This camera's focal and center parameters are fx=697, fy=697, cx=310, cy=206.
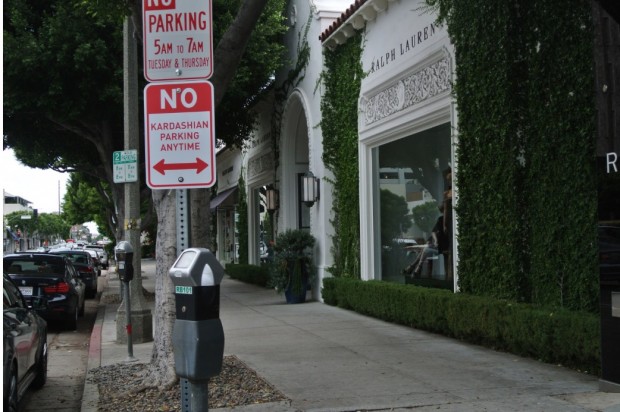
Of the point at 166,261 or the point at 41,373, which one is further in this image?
the point at 41,373

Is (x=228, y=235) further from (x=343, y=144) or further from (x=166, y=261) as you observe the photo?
(x=166, y=261)

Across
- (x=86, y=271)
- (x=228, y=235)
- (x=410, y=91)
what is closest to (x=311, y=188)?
(x=410, y=91)

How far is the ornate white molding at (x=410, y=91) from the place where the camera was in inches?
425

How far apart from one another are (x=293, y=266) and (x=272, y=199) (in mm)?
4021

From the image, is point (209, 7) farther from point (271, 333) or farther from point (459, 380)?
point (271, 333)

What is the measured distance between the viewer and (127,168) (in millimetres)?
11609

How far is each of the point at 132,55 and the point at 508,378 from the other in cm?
873

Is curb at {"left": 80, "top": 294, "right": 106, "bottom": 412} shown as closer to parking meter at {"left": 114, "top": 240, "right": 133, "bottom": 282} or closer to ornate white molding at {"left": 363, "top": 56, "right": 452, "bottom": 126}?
parking meter at {"left": 114, "top": 240, "right": 133, "bottom": 282}

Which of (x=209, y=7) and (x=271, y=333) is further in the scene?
(x=271, y=333)

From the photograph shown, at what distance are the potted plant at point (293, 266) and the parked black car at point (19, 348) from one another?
27.5 ft

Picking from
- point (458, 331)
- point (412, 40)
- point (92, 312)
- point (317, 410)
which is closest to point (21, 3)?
point (92, 312)

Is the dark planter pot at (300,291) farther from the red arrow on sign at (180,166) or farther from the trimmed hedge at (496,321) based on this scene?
the red arrow on sign at (180,166)

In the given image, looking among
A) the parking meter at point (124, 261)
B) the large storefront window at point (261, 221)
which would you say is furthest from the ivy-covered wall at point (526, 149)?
the large storefront window at point (261, 221)

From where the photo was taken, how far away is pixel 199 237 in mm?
7188
